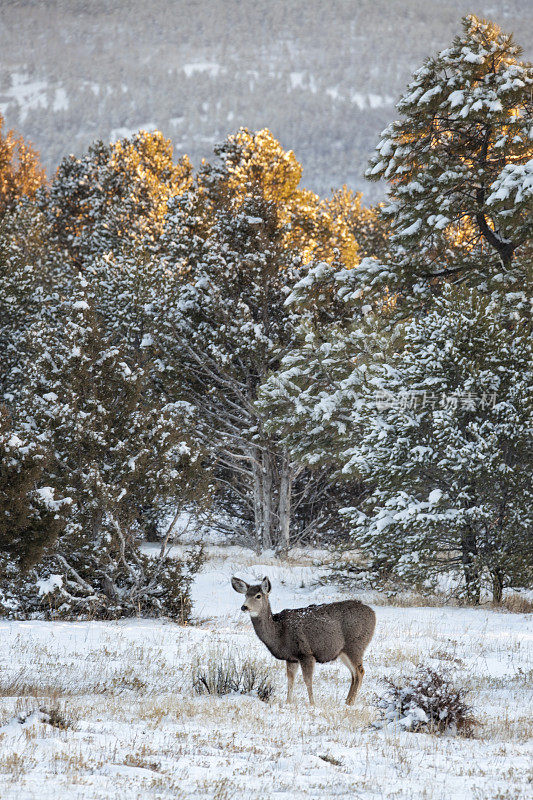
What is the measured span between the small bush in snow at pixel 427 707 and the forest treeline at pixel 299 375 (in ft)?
13.1

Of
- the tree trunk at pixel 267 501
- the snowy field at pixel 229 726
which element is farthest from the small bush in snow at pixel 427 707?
the tree trunk at pixel 267 501

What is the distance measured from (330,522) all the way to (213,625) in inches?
531

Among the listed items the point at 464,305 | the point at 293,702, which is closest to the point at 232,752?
the point at 293,702

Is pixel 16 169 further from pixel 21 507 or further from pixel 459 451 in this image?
pixel 21 507

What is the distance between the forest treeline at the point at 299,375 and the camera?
1453cm

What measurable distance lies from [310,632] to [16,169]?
41.1 m

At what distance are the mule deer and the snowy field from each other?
0.43m

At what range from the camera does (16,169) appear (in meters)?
44.2

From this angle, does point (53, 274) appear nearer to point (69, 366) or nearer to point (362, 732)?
point (69, 366)

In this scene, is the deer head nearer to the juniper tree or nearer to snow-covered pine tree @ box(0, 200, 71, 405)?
the juniper tree

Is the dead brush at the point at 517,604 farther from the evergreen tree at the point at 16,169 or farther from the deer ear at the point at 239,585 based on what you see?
the evergreen tree at the point at 16,169

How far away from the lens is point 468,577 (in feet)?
51.2

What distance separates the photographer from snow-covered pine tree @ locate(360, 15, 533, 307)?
17203mm

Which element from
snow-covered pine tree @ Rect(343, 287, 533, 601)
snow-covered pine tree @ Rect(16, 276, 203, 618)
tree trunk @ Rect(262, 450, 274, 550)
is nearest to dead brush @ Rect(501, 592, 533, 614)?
snow-covered pine tree @ Rect(343, 287, 533, 601)
